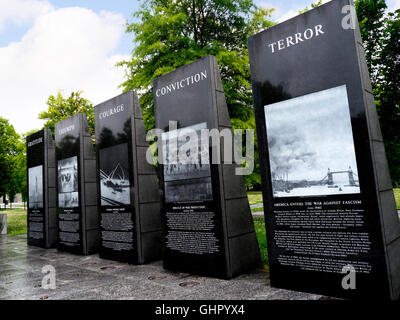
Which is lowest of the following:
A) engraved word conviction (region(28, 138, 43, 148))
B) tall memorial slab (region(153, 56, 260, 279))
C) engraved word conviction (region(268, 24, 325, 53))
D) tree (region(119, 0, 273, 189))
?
tall memorial slab (region(153, 56, 260, 279))

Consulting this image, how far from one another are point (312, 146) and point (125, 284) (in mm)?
4382

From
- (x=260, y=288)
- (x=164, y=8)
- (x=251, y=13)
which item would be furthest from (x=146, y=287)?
(x=251, y=13)

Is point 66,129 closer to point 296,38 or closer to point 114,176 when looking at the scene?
point 114,176

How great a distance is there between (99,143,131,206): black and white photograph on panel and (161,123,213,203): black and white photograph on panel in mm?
1649

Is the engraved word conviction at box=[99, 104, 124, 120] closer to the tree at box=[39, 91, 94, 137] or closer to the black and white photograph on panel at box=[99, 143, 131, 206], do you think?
the black and white photograph on panel at box=[99, 143, 131, 206]

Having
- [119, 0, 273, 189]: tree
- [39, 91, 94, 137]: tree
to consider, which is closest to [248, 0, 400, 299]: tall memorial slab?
[119, 0, 273, 189]: tree

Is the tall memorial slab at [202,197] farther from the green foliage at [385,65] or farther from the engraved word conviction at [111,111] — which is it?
the green foliage at [385,65]

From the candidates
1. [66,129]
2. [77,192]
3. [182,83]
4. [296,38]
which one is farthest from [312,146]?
A: [66,129]

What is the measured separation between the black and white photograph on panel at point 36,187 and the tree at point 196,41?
18.0 ft

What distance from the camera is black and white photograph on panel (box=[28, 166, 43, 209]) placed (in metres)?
12.4

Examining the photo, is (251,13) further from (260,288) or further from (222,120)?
(260,288)

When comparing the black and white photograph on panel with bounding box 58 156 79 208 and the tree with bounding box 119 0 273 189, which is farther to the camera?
the tree with bounding box 119 0 273 189

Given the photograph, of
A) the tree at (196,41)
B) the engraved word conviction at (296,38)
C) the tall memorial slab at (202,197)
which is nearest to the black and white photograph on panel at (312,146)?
the engraved word conviction at (296,38)

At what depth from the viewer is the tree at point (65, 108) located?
89.4ft
